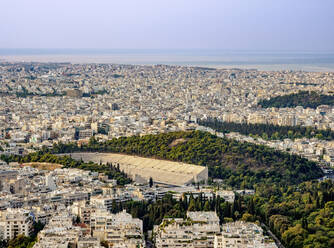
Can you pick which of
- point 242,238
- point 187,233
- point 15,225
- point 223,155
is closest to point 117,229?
point 187,233

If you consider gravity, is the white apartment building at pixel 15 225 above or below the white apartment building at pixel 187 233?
below

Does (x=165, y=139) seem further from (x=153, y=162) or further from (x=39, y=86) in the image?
(x=39, y=86)

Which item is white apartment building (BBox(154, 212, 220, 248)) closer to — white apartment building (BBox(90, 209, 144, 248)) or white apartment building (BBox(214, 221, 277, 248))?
white apartment building (BBox(214, 221, 277, 248))

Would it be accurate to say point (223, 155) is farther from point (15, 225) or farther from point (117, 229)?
point (15, 225)

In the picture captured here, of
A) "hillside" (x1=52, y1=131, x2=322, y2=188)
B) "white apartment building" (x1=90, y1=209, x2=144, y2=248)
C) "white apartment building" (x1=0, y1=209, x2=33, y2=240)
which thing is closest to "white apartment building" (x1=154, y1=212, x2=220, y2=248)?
"white apartment building" (x1=90, y1=209, x2=144, y2=248)

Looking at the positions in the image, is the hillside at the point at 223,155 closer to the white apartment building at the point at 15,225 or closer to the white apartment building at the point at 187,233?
the white apartment building at the point at 187,233

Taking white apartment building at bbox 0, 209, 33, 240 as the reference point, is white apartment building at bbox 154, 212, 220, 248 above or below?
above

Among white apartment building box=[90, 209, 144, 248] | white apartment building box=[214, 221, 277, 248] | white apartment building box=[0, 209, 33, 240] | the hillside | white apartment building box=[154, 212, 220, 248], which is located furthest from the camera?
the hillside

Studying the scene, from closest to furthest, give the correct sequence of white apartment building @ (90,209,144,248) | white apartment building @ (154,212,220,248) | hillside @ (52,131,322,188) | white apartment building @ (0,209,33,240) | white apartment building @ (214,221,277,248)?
white apartment building @ (214,221,277,248), white apartment building @ (90,209,144,248), white apartment building @ (154,212,220,248), white apartment building @ (0,209,33,240), hillside @ (52,131,322,188)

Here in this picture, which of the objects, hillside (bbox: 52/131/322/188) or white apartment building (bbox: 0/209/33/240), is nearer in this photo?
white apartment building (bbox: 0/209/33/240)

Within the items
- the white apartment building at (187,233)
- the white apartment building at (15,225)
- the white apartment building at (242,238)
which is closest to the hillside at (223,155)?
the white apartment building at (187,233)

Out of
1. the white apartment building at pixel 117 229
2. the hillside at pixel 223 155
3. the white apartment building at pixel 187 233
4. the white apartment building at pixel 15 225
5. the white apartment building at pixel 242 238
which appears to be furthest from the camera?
the hillside at pixel 223 155
